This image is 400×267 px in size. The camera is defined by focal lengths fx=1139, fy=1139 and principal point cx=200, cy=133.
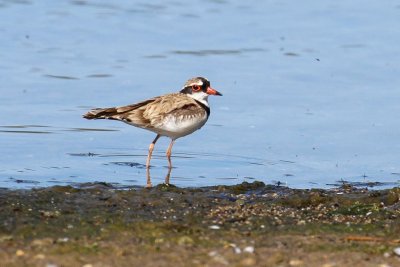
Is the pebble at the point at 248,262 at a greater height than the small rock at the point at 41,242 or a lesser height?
greater

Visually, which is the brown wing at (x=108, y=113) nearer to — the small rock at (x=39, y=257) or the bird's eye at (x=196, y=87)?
the bird's eye at (x=196, y=87)

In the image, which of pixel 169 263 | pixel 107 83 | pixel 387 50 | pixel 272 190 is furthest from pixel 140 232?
pixel 387 50

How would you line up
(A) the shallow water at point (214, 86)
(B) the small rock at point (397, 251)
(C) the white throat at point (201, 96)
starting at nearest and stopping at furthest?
1. (B) the small rock at point (397, 251)
2. (A) the shallow water at point (214, 86)
3. (C) the white throat at point (201, 96)

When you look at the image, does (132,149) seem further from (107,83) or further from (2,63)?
(2,63)

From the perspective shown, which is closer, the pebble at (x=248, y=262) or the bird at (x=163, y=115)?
the pebble at (x=248, y=262)

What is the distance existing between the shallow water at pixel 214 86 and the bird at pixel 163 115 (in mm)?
345

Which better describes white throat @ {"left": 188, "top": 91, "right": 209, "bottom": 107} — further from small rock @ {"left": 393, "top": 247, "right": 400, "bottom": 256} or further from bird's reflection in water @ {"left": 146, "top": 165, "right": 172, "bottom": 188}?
small rock @ {"left": 393, "top": 247, "right": 400, "bottom": 256}

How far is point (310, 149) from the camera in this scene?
13.2 metres

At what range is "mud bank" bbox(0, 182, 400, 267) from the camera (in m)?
7.98

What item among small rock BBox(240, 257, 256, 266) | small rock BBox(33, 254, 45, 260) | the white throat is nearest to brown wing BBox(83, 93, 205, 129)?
the white throat

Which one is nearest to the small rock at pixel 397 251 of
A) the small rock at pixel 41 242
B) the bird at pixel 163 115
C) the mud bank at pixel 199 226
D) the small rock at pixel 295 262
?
the mud bank at pixel 199 226

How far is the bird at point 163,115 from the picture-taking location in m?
12.7

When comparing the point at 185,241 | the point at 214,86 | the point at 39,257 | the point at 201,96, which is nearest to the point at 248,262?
the point at 185,241

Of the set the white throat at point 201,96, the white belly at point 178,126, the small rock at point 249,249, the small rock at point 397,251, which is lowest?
the small rock at point 249,249
